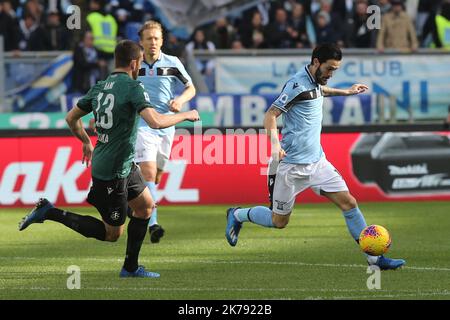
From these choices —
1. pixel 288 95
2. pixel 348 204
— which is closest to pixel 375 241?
pixel 348 204

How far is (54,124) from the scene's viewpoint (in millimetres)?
20938

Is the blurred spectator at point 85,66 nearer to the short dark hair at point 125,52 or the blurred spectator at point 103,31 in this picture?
the blurred spectator at point 103,31

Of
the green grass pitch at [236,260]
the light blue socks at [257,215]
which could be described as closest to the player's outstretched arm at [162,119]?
the green grass pitch at [236,260]

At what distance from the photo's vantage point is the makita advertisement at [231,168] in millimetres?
19266

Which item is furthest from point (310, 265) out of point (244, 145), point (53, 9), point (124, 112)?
point (53, 9)

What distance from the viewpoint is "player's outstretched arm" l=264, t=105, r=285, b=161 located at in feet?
37.9

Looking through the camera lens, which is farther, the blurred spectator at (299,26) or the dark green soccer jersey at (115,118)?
the blurred spectator at (299,26)

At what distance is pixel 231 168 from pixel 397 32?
5148 mm

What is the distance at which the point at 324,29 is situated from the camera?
77.4 feet

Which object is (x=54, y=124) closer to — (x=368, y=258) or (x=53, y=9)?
(x=53, y=9)

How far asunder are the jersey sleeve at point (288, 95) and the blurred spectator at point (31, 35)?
11916mm

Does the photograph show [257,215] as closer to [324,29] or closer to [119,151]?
[119,151]

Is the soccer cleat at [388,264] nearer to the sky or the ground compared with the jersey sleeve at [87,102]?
nearer to the ground

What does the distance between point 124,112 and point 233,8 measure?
13953mm
